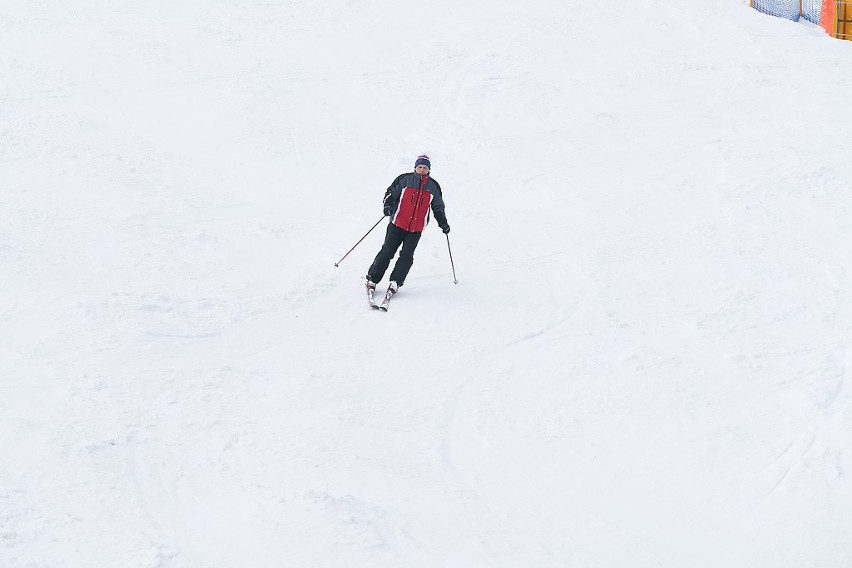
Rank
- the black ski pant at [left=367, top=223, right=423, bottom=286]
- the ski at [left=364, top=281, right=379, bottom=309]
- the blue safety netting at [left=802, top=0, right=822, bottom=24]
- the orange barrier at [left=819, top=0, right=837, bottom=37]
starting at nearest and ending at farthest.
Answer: the ski at [left=364, top=281, right=379, bottom=309]
the black ski pant at [left=367, top=223, right=423, bottom=286]
the orange barrier at [left=819, top=0, right=837, bottom=37]
the blue safety netting at [left=802, top=0, right=822, bottom=24]

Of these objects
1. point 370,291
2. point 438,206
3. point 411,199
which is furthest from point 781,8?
point 370,291

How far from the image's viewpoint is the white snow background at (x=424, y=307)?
5.20 m

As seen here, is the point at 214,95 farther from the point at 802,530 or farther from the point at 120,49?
the point at 802,530

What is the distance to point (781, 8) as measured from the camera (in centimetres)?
1969

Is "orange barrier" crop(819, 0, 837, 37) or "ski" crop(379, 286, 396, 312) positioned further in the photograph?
"orange barrier" crop(819, 0, 837, 37)

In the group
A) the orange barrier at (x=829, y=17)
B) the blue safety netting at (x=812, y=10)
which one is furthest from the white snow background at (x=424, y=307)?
the blue safety netting at (x=812, y=10)

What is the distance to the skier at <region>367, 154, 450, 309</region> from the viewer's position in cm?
819

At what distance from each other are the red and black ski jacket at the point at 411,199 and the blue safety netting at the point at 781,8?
49.9 feet

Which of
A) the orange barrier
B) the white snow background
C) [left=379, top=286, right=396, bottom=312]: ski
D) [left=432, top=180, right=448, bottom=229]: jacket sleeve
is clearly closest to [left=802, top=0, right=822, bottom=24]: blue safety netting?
the orange barrier

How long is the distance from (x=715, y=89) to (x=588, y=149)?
3790 millimetres

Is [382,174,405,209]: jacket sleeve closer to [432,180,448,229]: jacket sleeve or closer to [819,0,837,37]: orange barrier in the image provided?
[432,180,448,229]: jacket sleeve

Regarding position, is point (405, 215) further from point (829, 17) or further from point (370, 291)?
point (829, 17)

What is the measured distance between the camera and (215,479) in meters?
5.25

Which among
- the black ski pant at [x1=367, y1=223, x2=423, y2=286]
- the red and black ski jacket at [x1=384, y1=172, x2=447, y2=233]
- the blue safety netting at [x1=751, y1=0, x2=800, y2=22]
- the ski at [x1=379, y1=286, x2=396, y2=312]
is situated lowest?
the ski at [x1=379, y1=286, x2=396, y2=312]
